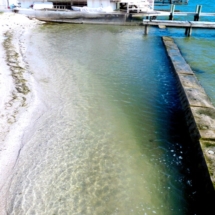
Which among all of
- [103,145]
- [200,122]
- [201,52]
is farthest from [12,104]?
[201,52]

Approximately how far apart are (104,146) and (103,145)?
1.9 inches

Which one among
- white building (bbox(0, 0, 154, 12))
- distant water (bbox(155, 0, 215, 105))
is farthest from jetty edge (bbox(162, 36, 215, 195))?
white building (bbox(0, 0, 154, 12))

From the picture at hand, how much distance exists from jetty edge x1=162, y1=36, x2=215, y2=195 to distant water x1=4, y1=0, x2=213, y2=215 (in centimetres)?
39

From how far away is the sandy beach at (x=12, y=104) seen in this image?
5.46 metres

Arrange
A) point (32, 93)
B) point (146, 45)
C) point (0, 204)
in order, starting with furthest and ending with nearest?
point (146, 45) → point (32, 93) → point (0, 204)

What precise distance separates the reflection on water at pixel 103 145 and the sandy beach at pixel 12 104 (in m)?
0.24

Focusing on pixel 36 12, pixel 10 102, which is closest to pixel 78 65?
pixel 10 102

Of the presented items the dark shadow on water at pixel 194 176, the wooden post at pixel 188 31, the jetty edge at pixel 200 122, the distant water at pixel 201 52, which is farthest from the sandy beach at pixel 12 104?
the wooden post at pixel 188 31

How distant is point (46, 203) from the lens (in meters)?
4.57

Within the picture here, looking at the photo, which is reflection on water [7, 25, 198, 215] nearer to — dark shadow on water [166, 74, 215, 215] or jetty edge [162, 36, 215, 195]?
dark shadow on water [166, 74, 215, 215]

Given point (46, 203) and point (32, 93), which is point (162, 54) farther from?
point (46, 203)

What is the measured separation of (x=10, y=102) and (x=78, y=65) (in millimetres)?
4968

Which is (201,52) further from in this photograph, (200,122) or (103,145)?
(103,145)

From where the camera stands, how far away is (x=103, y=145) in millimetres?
6262
